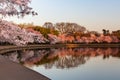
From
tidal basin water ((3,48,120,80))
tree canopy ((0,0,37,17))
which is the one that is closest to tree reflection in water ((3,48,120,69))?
tidal basin water ((3,48,120,80))

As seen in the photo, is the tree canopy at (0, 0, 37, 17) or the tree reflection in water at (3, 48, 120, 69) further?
the tree reflection in water at (3, 48, 120, 69)

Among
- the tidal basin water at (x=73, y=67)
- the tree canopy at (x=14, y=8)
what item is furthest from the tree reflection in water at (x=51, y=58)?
the tree canopy at (x=14, y=8)

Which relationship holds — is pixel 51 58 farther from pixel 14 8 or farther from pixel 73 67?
pixel 14 8

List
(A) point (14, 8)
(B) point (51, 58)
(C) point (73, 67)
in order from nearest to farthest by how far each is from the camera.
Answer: (A) point (14, 8) → (C) point (73, 67) → (B) point (51, 58)

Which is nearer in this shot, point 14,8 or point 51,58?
point 14,8

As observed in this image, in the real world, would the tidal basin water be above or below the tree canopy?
below

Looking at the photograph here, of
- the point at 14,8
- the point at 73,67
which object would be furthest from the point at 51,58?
the point at 14,8

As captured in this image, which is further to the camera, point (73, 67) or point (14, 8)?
point (73, 67)

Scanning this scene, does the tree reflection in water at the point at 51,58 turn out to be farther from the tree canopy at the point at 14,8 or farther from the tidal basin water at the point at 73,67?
the tree canopy at the point at 14,8

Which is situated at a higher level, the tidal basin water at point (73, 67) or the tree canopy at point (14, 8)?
the tree canopy at point (14, 8)

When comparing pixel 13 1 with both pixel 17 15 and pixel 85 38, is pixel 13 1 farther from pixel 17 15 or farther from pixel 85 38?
pixel 85 38

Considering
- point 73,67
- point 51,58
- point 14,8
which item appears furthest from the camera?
point 51,58

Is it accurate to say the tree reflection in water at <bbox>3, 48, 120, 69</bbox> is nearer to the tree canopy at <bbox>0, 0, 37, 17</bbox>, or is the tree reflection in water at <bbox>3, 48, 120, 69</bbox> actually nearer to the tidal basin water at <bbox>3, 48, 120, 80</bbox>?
the tidal basin water at <bbox>3, 48, 120, 80</bbox>

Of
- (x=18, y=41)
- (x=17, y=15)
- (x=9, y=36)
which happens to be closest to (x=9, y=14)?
(x=17, y=15)
